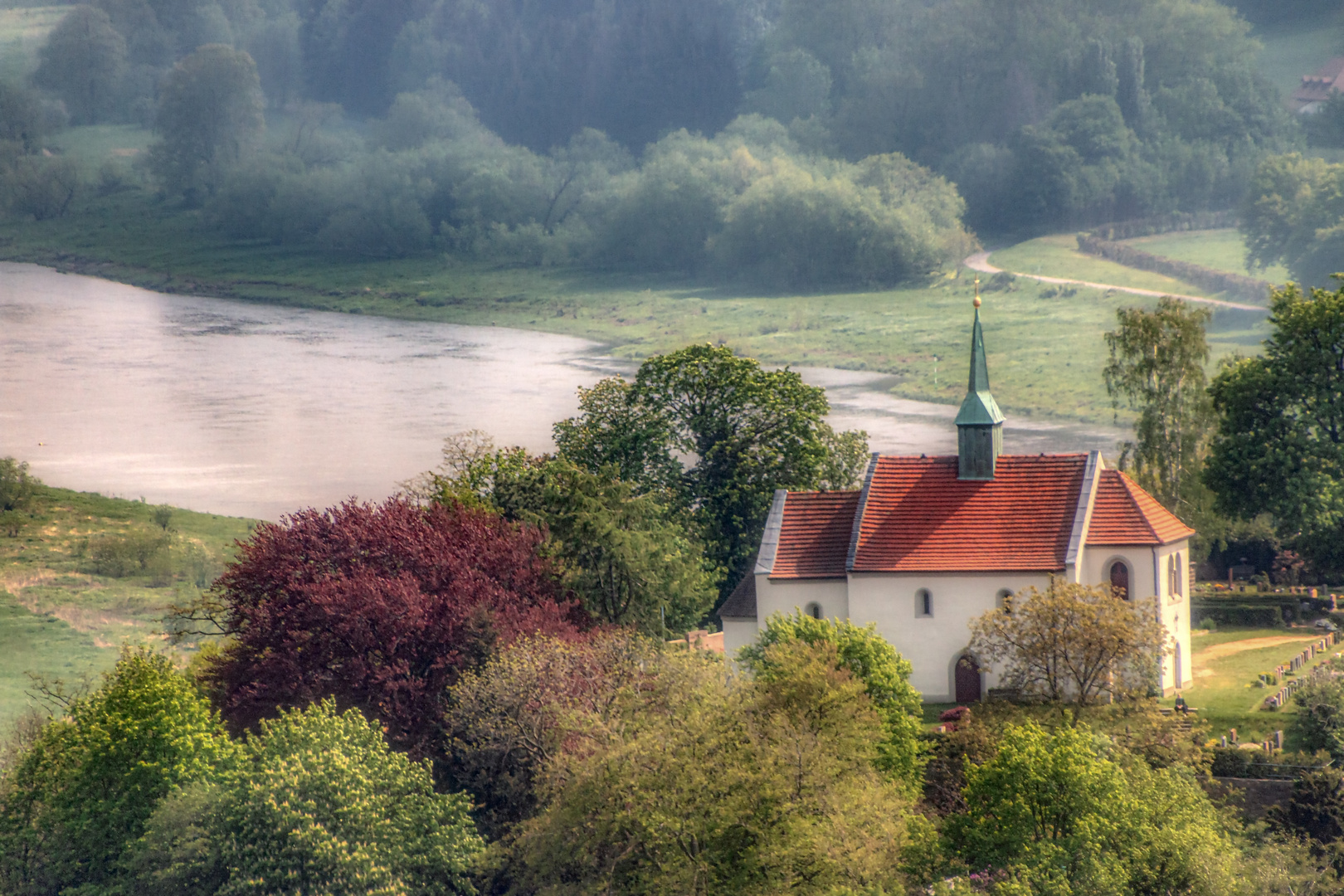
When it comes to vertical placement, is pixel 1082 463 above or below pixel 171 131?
below

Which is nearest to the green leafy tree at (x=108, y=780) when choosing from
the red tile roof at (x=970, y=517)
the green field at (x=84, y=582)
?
the red tile roof at (x=970, y=517)

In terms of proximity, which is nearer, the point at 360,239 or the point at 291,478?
the point at 291,478

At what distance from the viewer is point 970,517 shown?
50531 mm

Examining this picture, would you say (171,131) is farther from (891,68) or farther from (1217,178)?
(1217,178)

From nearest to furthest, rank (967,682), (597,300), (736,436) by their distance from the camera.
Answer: (967,682) → (736,436) → (597,300)

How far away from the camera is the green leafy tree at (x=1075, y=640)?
4328cm

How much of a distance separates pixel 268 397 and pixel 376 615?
8156 centimetres

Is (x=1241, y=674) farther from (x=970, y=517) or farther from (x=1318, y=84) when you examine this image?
(x=1318, y=84)

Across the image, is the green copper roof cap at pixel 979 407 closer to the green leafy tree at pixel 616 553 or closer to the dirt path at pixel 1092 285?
the green leafy tree at pixel 616 553

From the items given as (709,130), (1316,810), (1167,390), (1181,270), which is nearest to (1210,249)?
(1181,270)

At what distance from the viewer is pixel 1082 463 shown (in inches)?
2000

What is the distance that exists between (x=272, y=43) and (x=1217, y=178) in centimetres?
8705

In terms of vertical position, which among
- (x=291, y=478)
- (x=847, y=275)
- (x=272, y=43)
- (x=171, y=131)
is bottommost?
(x=291, y=478)

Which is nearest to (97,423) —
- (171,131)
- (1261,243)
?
(171,131)
